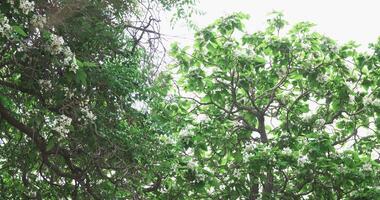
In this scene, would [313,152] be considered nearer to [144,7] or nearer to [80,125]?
[144,7]

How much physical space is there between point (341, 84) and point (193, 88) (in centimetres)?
195

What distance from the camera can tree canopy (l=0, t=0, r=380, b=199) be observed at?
3.88 metres

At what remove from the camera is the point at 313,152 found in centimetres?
631

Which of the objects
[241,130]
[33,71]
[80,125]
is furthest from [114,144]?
[241,130]

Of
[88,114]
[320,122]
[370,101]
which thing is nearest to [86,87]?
[88,114]

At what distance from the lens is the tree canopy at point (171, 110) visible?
3.88 metres

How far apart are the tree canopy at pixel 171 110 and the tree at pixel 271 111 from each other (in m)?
0.02

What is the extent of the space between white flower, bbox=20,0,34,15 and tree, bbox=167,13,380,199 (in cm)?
306

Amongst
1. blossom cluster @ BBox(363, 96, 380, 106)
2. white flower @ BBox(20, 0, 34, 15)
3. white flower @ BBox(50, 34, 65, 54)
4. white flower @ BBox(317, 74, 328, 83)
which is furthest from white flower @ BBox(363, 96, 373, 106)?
white flower @ BBox(20, 0, 34, 15)

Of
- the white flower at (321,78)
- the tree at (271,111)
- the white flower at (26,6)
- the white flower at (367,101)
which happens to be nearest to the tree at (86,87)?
the white flower at (26,6)

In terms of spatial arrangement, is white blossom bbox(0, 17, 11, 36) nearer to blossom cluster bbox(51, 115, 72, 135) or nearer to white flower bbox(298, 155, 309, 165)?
blossom cluster bbox(51, 115, 72, 135)

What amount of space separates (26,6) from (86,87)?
72cm

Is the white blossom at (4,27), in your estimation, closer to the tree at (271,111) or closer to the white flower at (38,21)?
the white flower at (38,21)

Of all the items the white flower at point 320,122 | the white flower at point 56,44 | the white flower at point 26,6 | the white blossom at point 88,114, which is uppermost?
the white flower at point 320,122
